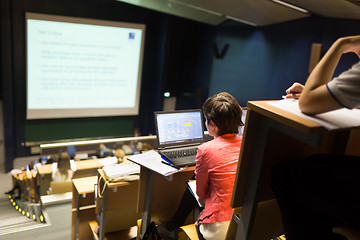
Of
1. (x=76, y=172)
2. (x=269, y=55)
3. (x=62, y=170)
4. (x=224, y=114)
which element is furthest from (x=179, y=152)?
(x=269, y=55)

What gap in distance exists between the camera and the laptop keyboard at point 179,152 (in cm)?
215

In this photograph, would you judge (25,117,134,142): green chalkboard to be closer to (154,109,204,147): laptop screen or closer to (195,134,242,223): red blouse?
(154,109,204,147): laptop screen

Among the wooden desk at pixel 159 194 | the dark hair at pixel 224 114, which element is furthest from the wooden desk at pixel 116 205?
the dark hair at pixel 224 114

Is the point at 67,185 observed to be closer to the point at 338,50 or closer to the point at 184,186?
the point at 184,186

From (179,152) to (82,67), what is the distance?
4261 mm

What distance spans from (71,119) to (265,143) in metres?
5.63

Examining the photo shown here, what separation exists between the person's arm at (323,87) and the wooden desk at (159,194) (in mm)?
1259

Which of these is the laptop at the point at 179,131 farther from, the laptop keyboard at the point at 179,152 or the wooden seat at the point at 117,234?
the wooden seat at the point at 117,234

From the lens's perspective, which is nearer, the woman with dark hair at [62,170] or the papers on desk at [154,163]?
the papers on desk at [154,163]

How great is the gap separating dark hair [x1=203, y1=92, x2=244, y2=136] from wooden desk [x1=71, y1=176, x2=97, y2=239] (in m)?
1.50

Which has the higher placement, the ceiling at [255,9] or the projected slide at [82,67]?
the ceiling at [255,9]

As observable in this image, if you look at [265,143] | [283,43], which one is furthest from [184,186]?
[283,43]

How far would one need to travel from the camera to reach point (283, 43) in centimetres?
395

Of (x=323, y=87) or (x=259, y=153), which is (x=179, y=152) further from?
(x=323, y=87)
